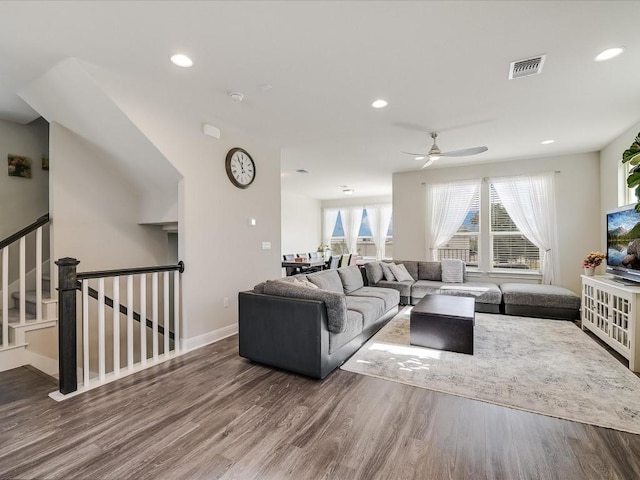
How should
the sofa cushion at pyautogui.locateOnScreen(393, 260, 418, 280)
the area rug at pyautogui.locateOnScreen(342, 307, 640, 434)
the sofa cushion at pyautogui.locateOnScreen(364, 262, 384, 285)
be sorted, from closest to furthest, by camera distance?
the area rug at pyautogui.locateOnScreen(342, 307, 640, 434) → the sofa cushion at pyautogui.locateOnScreen(364, 262, 384, 285) → the sofa cushion at pyautogui.locateOnScreen(393, 260, 418, 280)

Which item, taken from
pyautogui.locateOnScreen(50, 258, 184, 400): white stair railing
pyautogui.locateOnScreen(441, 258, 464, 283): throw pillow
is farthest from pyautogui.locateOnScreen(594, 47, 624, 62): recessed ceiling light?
pyautogui.locateOnScreen(50, 258, 184, 400): white stair railing

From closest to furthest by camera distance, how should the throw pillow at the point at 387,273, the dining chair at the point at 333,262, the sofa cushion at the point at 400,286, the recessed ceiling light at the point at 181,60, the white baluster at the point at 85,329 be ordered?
the recessed ceiling light at the point at 181,60
the white baluster at the point at 85,329
the sofa cushion at the point at 400,286
the throw pillow at the point at 387,273
the dining chair at the point at 333,262

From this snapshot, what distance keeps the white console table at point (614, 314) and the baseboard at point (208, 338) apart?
14.1ft

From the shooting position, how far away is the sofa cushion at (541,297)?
4430 mm

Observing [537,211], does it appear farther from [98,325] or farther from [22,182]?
[22,182]

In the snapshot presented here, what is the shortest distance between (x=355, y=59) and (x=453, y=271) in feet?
14.8

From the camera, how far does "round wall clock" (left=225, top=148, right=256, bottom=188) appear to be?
3.93 meters

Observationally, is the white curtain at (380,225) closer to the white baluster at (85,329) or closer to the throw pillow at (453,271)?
the throw pillow at (453,271)

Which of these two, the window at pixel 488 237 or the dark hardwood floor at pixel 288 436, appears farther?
the window at pixel 488 237

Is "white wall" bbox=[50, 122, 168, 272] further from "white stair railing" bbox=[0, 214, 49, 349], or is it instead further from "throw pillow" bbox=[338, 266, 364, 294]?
"throw pillow" bbox=[338, 266, 364, 294]

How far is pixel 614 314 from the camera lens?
3258mm

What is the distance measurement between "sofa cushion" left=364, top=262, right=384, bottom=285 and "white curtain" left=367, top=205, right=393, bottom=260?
3.72 metres

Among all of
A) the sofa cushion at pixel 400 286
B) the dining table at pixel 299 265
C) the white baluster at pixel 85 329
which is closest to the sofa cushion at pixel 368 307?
the sofa cushion at pixel 400 286

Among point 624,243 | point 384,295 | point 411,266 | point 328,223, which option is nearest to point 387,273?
point 411,266
